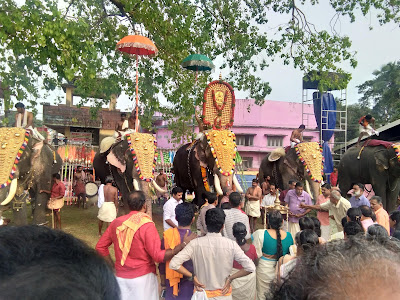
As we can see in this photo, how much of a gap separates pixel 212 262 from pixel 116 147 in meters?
4.48

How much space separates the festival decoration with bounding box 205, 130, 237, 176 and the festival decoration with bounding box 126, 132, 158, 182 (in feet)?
4.14

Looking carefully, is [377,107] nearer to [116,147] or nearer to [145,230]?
[116,147]

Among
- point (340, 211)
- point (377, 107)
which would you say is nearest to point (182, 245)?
point (340, 211)

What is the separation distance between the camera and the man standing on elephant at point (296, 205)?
5836mm

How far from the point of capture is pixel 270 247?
3.36 m

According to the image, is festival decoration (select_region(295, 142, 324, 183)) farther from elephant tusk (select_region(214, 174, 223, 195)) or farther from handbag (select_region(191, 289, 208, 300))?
handbag (select_region(191, 289, 208, 300))

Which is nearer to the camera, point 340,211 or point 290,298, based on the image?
point 290,298

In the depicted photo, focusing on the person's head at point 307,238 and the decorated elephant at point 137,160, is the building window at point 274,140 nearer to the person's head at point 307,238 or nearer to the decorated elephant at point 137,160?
the decorated elephant at point 137,160

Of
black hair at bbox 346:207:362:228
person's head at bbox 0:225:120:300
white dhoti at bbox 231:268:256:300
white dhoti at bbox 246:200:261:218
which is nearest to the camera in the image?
person's head at bbox 0:225:120:300

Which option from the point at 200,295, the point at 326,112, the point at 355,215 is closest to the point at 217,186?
the point at 355,215

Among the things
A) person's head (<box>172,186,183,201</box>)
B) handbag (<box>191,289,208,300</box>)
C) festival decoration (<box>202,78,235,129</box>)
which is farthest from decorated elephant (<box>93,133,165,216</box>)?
handbag (<box>191,289,208,300</box>)

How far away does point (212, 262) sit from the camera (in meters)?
2.87

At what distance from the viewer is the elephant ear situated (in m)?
7.42

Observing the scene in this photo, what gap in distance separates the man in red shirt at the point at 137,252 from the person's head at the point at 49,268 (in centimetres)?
225
